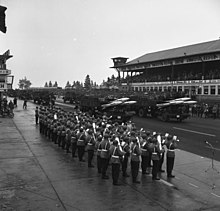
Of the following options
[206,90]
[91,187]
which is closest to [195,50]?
[206,90]

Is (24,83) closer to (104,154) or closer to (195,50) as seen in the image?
(195,50)

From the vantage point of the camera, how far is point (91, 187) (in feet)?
27.6

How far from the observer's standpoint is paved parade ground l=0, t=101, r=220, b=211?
7.16 metres

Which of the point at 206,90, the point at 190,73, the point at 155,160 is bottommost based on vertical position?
the point at 155,160

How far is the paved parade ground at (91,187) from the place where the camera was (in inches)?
282

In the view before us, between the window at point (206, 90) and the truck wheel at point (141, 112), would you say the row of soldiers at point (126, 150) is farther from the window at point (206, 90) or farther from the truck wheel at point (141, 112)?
the window at point (206, 90)

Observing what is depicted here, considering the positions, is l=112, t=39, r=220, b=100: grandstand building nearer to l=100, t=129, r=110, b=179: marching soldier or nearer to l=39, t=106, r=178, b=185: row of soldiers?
l=39, t=106, r=178, b=185: row of soldiers

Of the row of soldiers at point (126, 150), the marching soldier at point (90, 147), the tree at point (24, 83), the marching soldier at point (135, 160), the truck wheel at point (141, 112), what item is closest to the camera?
the row of soldiers at point (126, 150)

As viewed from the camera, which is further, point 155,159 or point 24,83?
point 24,83

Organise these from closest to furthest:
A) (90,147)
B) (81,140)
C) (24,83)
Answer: (90,147) → (81,140) → (24,83)

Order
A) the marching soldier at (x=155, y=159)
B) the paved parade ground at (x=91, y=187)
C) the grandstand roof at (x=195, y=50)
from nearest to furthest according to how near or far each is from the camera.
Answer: the paved parade ground at (x=91, y=187) < the marching soldier at (x=155, y=159) < the grandstand roof at (x=195, y=50)

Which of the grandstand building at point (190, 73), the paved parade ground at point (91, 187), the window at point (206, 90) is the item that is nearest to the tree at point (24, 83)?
the grandstand building at point (190, 73)

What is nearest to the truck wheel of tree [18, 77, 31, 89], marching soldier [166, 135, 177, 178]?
marching soldier [166, 135, 177, 178]

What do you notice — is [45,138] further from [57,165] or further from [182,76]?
[182,76]
